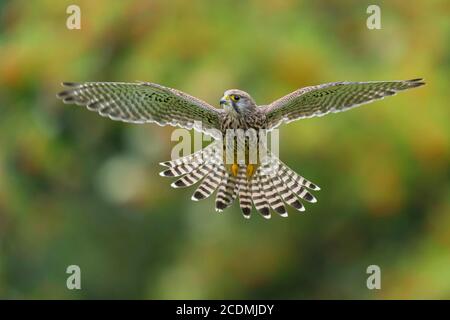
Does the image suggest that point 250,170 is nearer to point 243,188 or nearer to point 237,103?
point 243,188

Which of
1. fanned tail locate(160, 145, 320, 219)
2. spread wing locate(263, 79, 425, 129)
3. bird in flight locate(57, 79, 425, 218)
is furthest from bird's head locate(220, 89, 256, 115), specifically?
fanned tail locate(160, 145, 320, 219)

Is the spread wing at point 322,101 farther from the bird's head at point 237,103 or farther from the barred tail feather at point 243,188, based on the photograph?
the barred tail feather at point 243,188

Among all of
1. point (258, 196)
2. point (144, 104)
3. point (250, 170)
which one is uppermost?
A: point (144, 104)

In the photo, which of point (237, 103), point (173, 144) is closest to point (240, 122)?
point (237, 103)

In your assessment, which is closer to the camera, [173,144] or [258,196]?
[258,196]

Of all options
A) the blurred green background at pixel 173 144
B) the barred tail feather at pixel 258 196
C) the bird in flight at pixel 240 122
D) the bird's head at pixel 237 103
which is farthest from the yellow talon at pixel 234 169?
the blurred green background at pixel 173 144
